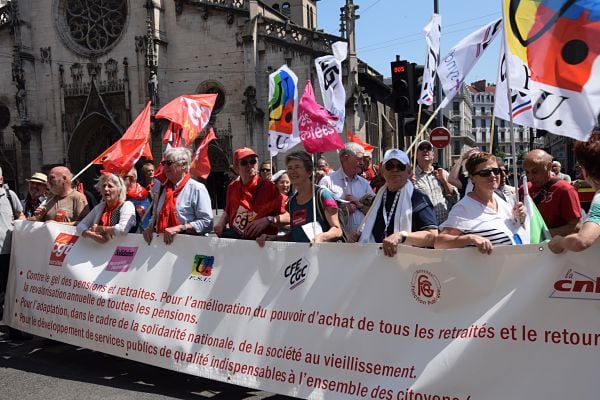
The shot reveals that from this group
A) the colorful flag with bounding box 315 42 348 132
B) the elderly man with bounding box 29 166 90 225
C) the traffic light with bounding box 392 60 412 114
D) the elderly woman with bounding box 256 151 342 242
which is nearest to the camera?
the elderly woman with bounding box 256 151 342 242

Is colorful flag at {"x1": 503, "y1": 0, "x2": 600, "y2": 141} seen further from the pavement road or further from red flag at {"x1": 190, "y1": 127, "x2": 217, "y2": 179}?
red flag at {"x1": 190, "y1": 127, "x2": 217, "y2": 179}

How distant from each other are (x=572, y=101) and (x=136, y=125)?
18.8ft

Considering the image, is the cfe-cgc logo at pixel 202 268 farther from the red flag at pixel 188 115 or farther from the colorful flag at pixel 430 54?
the colorful flag at pixel 430 54

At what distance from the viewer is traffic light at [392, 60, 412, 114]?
9.92 metres

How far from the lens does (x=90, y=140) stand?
3300 cm

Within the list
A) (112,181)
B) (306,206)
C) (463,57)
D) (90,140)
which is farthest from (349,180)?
(90,140)

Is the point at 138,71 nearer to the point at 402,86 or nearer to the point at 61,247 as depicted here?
the point at 402,86

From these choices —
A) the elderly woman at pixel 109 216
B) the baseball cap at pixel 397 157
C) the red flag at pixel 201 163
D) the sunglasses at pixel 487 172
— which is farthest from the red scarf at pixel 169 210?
the sunglasses at pixel 487 172

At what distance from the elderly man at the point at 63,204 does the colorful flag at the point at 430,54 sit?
480 cm

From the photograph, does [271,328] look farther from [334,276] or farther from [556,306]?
[556,306]

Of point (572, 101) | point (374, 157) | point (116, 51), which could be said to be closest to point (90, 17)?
point (116, 51)

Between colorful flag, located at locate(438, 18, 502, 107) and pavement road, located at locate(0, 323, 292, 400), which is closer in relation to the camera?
pavement road, located at locate(0, 323, 292, 400)

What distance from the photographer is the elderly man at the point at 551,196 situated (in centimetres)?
464

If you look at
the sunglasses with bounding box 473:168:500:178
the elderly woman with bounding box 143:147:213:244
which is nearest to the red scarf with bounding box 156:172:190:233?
the elderly woman with bounding box 143:147:213:244
